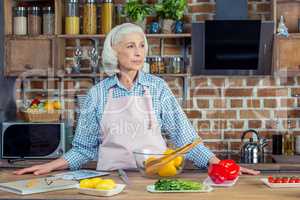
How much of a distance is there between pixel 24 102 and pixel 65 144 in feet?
1.90

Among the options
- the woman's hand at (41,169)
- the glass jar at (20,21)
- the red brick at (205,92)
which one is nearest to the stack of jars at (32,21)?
the glass jar at (20,21)

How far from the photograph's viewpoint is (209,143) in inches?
184

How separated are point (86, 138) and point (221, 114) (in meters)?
1.90

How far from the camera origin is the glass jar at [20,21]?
15.0 feet

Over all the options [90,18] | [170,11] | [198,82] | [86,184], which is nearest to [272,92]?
[198,82]

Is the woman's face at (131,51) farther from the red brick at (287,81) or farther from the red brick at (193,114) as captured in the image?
the red brick at (287,81)

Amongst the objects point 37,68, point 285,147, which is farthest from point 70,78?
point 285,147

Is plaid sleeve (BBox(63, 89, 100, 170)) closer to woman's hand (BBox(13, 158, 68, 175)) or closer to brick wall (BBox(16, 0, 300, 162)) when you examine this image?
woman's hand (BBox(13, 158, 68, 175))

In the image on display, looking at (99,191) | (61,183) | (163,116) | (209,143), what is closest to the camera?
(99,191)

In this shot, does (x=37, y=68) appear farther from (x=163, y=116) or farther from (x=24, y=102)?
(x=163, y=116)

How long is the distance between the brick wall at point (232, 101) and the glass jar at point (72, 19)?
584mm

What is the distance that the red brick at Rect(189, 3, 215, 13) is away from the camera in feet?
15.3

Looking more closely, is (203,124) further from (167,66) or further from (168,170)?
(168,170)

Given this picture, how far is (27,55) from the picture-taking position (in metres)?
4.55
